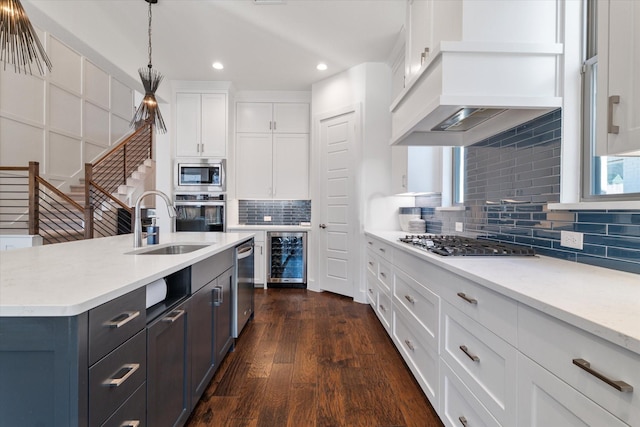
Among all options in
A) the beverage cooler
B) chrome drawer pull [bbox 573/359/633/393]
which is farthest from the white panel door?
chrome drawer pull [bbox 573/359/633/393]

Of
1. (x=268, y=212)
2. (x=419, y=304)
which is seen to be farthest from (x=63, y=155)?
(x=419, y=304)

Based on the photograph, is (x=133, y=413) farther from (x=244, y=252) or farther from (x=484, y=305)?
(x=244, y=252)

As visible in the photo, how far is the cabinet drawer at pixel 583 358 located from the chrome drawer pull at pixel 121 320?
1257mm

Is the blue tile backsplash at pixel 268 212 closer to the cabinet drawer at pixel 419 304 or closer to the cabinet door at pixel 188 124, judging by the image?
the cabinet door at pixel 188 124

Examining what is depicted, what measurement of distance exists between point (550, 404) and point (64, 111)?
7447 millimetres

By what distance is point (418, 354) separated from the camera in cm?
193

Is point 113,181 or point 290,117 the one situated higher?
point 290,117

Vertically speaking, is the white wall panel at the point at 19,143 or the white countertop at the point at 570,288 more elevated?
the white wall panel at the point at 19,143

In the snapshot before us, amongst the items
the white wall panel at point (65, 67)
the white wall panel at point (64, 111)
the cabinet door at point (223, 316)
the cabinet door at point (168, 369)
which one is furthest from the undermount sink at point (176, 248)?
the white wall panel at point (65, 67)

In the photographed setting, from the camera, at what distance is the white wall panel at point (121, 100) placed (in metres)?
7.08

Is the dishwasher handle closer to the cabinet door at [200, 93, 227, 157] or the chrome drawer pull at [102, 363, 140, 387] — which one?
the chrome drawer pull at [102, 363, 140, 387]

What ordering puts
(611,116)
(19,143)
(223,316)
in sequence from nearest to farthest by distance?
(611,116) < (223,316) < (19,143)

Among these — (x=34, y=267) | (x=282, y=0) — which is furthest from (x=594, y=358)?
(x=282, y=0)

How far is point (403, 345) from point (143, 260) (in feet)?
5.93
